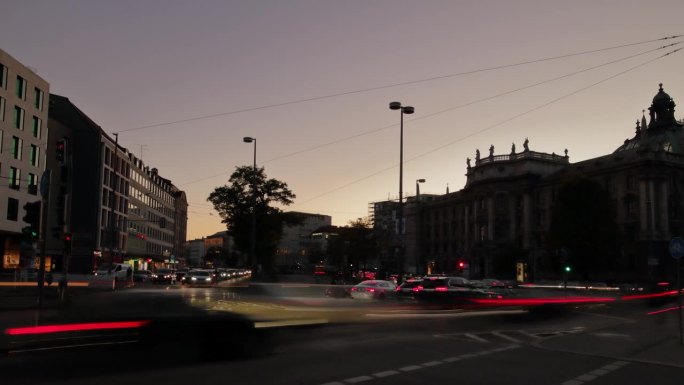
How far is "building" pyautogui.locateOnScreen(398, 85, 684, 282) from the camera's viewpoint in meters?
72.6

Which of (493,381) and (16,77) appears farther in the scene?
(16,77)

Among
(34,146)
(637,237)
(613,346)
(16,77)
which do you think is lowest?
(613,346)

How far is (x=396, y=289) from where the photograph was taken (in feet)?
109

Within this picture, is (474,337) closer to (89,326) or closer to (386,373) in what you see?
(386,373)

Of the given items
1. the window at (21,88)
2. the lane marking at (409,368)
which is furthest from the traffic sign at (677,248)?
the window at (21,88)

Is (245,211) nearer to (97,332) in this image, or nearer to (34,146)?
(34,146)

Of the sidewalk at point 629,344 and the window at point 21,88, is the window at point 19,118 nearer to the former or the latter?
the window at point 21,88

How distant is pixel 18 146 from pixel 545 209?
70.3 meters

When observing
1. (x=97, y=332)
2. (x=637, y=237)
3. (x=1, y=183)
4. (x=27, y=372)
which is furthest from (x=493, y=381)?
(x=637, y=237)

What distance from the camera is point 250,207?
65625 mm

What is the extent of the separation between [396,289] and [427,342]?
729 inches

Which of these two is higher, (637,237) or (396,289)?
(637,237)

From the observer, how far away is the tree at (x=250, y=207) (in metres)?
64.8

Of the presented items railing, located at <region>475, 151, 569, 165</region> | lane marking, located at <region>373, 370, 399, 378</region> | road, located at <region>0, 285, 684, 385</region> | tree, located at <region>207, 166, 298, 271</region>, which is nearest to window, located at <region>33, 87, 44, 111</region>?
tree, located at <region>207, 166, 298, 271</region>
